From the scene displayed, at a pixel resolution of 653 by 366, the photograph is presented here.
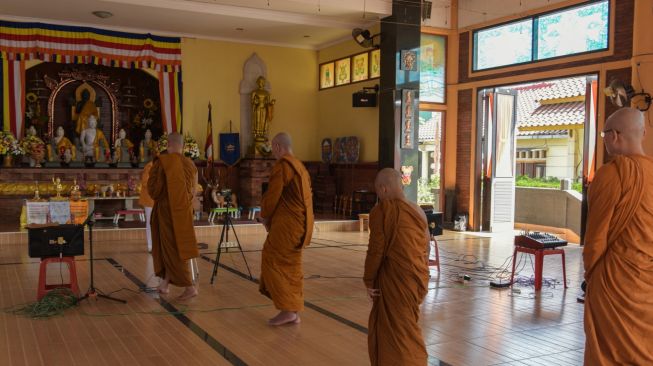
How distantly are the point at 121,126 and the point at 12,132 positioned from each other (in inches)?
94.4

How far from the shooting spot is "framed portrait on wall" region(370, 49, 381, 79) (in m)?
13.3

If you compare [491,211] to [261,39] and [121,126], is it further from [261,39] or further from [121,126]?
[121,126]

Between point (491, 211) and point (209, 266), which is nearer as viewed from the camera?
point (209, 266)

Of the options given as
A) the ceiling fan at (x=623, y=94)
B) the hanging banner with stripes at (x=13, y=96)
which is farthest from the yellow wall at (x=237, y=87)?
the ceiling fan at (x=623, y=94)

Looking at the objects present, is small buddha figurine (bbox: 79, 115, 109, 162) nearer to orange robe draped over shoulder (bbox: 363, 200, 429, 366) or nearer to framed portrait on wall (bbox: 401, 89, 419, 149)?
framed portrait on wall (bbox: 401, 89, 419, 149)

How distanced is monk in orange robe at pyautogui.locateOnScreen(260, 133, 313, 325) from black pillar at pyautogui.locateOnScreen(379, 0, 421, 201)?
7241 millimetres

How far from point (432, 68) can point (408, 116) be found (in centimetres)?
146

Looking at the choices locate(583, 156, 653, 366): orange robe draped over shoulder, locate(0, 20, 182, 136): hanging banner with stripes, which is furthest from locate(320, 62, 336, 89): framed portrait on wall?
locate(583, 156, 653, 366): orange robe draped over shoulder

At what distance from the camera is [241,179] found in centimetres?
1448

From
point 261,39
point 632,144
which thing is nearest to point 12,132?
point 261,39

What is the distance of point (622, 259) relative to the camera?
316 cm

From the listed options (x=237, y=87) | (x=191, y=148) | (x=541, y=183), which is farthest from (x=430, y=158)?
(x=191, y=148)

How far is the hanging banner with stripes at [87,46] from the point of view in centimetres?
1252

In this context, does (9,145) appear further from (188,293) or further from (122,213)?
(188,293)
